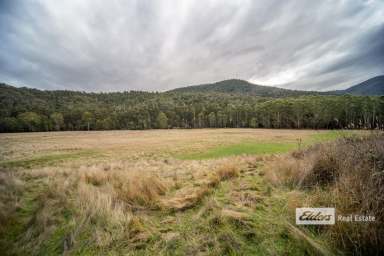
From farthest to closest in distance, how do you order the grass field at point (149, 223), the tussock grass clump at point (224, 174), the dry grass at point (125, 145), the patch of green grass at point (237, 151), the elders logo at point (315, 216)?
the dry grass at point (125, 145) < the patch of green grass at point (237, 151) < the tussock grass clump at point (224, 174) < the elders logo at point (315, 216) < the grass field at point (149, 223)

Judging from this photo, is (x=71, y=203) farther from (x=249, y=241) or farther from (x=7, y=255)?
(x=249, y=241)

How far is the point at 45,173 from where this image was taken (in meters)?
7.22

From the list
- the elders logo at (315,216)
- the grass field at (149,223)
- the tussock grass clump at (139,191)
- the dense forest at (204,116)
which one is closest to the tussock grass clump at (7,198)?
the grass field at (149,223)

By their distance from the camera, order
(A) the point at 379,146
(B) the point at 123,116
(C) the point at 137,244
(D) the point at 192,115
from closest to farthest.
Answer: (C) the point at 137,244, (A) the point at 379,146, (B) the point at 123,116, (D) the point at 192,115

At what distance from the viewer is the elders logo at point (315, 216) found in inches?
102

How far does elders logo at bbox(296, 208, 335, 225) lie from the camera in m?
2.60

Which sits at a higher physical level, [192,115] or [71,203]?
[192,115]

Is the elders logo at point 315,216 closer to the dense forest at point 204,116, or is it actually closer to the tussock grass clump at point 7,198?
the tussock grass clump at point 7,198

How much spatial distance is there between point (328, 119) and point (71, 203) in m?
67.1

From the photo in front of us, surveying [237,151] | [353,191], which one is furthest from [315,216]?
[237,151]

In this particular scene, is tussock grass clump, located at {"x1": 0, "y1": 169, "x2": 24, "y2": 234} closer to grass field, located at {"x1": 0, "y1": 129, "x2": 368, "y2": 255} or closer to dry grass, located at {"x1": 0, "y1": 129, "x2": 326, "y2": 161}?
grass field, located at {"x1": 0, "y1": 129, "x2": 368, "y2": 255}

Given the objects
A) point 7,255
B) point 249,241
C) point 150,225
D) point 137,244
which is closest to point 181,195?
point 150,225

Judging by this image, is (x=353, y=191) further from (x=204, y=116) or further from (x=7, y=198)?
(x=204, y=116)

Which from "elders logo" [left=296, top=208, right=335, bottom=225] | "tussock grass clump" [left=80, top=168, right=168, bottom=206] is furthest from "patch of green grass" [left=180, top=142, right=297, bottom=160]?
"elders logo" [left=296, top=208, right=335, bottom=225]
